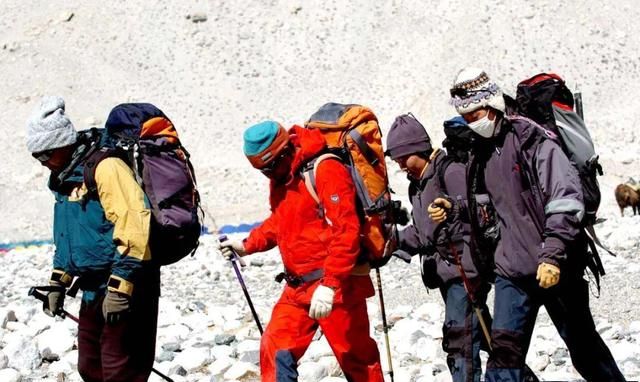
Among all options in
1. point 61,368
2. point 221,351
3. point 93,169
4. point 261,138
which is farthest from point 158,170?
point 221,351

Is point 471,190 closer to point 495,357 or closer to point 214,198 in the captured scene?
point 495,357

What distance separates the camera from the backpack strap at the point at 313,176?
18.9 ft

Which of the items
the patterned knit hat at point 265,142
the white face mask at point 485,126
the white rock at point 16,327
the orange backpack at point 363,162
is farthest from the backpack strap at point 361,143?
the white rock at point 16,327

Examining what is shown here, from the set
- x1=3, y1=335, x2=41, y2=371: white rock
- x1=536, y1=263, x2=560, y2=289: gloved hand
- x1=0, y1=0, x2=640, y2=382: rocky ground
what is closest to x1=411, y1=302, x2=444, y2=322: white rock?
x1=3, y1=335, x2=41, y2=371: white rock

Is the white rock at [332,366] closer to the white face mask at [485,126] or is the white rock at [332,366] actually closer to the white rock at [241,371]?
the white rock at [241,371]

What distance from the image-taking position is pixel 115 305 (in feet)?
18.7

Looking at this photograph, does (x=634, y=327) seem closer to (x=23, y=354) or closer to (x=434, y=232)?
(x=434, y=232)

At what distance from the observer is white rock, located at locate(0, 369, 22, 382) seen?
817cm

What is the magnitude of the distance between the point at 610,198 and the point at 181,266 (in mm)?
16973

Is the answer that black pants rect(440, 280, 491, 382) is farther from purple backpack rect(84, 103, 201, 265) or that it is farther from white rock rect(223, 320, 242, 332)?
white rock rect(223, 320, 242, 332)

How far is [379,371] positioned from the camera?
19.6 feet

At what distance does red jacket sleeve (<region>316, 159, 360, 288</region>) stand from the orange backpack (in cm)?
10

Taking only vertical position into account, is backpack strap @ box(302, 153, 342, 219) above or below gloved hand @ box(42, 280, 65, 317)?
above

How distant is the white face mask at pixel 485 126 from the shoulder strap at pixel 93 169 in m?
1.80
